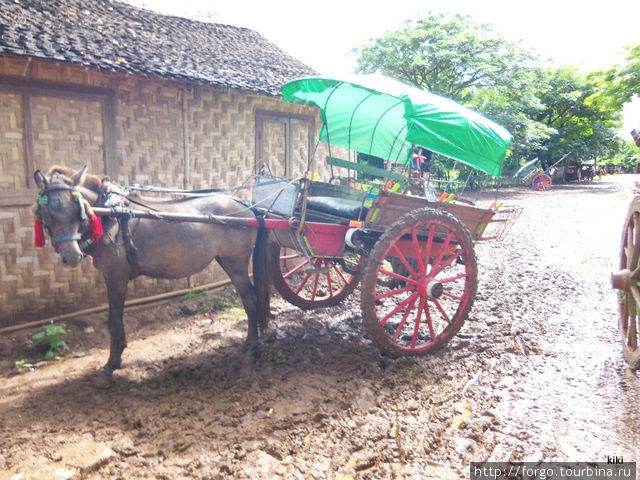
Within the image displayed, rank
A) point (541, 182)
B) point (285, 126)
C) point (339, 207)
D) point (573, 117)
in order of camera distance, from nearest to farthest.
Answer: point (339, 207)
point (285, 126)
point (541, 182)
point (573, 117)

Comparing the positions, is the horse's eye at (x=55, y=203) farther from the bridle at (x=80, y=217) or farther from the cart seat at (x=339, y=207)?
the cart seat at (x=339, y=207)

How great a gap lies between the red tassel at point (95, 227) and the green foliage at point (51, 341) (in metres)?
1.93

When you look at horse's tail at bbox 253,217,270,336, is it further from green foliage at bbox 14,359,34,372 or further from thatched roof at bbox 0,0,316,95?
thatched roof at bbox 0,0,316,95

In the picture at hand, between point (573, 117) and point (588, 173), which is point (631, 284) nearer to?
point (573, 117)

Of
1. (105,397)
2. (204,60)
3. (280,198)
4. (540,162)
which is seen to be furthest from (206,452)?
(540,162)

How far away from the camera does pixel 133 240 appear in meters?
4.08

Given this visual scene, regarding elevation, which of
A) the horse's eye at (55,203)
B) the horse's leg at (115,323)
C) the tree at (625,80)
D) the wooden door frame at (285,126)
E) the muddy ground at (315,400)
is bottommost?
the muddy ground at (315,400)

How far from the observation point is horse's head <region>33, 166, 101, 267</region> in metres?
3.38

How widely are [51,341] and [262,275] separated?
7.93 feet

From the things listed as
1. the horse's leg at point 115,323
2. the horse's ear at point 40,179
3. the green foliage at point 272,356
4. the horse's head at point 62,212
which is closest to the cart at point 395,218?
the horse's head at point 62,212

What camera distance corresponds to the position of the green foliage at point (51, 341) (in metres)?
4.84

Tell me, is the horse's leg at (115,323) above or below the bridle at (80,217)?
below

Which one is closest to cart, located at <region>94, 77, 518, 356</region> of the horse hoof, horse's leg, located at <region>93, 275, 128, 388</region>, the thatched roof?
horse's leg, located at <region>93, 275, 128, 388</region>

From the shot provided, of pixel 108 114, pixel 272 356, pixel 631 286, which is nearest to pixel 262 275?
pixel 272 356
